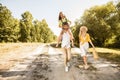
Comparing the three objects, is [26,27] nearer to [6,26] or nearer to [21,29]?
[21,29]

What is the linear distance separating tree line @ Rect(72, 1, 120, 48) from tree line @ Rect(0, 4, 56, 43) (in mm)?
29119

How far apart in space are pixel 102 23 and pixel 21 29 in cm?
4511

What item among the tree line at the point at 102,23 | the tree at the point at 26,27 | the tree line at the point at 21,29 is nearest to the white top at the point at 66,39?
the tree line at the point at 102,23

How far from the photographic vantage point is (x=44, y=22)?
106 meters

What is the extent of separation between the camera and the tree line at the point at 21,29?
211 feet

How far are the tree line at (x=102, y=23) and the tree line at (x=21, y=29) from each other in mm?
29119

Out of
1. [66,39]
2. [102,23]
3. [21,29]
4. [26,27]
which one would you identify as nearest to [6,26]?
[21,29]

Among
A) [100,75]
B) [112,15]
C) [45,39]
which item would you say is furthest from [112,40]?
[45,39]

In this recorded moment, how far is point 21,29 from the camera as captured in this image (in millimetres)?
78688

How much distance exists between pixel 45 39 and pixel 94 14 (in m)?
63.3

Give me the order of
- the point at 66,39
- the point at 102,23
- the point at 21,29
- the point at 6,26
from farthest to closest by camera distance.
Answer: the point at 21,29
the point at 6,26
the point at 102,23
the point at 66,39

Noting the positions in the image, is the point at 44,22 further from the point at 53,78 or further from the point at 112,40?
the point at 53,78

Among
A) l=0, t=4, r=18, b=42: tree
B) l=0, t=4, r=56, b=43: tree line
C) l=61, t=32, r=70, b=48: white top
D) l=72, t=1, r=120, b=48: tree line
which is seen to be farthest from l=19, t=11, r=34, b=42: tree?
l=61, t=32, r=70, b=48: white top

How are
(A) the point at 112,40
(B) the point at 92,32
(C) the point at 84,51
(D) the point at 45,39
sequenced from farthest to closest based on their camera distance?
(D) the point at 45,39 < (A) the point at 112,40 < (B) the point at 92,32 < (C) the point at 84,51
